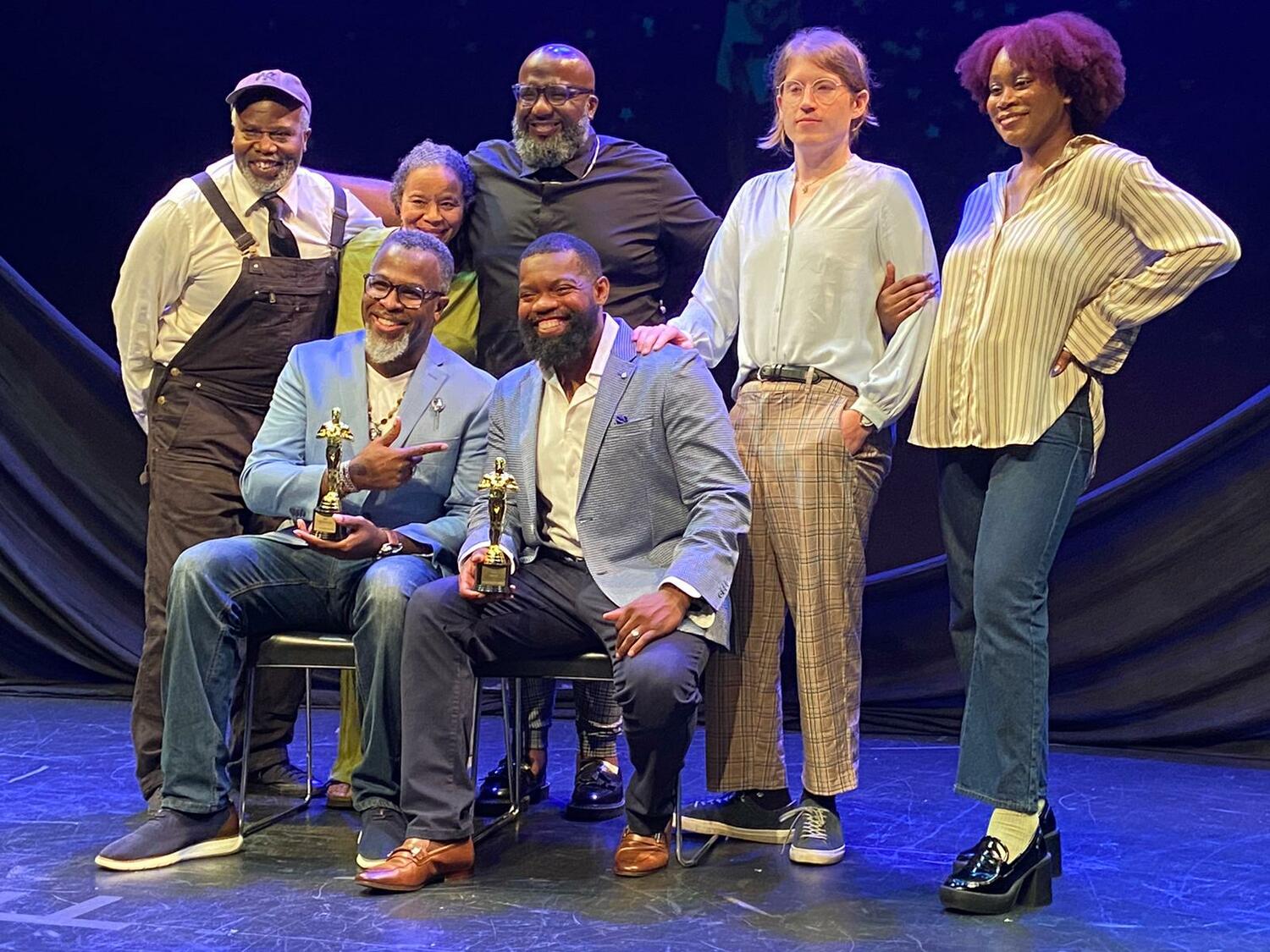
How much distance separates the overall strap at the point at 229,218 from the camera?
3.92m

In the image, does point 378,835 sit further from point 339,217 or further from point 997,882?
point 339,217

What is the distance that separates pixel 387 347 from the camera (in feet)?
12.2

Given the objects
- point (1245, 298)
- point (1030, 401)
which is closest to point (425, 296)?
point (1030, 401)

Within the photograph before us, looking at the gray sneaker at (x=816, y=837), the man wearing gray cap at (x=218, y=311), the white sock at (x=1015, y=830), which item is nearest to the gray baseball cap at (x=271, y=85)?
the man wearing gray cap at (x=218, y=311)

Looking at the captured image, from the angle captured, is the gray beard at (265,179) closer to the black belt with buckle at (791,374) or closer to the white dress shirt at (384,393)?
the white dress shirt at (384,393)

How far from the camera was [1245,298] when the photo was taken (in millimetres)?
4750

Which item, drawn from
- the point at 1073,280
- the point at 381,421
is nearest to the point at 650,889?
the point at 381,421

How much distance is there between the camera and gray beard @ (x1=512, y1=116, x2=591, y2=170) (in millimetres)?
3998

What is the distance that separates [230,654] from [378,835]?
0.54 metres

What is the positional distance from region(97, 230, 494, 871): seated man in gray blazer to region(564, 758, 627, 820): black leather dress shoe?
1.89 ft

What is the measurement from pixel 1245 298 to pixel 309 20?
3.30 meters

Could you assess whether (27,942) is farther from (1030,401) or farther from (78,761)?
(1030,401)

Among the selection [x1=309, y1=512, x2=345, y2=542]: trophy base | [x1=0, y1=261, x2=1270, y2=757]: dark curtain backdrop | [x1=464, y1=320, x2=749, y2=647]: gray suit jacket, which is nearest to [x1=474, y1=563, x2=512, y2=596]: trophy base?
[x1=464, y1=320, x2=749, y2=647]: gray suit jacket

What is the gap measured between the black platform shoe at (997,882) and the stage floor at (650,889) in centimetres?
4
